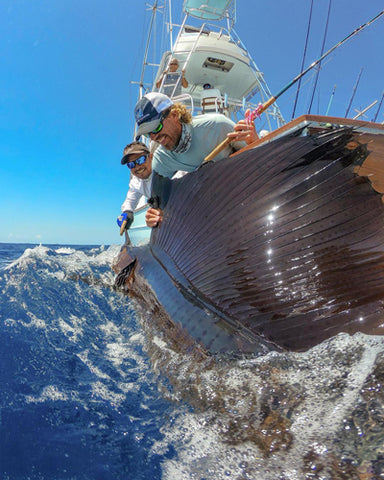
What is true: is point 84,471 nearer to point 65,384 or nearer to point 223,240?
point 65,384

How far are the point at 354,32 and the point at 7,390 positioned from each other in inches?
190

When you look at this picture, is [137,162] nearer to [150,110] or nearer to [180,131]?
[180,131]

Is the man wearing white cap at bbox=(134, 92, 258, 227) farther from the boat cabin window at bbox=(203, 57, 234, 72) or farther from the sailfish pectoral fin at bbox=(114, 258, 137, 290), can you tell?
the boat cabin window at bbox=(203, 57, 234, 72)

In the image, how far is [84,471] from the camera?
857 millimetres

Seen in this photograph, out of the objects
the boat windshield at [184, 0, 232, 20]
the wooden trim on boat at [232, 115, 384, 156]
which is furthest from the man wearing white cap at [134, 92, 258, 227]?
the boat windshield at [184, 0, 232, 20]

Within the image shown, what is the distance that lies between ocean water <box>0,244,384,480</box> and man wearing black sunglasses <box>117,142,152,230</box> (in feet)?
7.72

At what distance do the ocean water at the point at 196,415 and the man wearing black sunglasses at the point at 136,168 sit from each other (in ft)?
7.72

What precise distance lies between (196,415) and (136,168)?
9.85 feet

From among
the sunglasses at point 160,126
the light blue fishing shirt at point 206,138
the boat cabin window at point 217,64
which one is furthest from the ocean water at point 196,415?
the boat cabin window at point 217,64

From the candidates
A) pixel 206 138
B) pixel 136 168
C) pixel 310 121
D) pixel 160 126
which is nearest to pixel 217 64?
pixel 136 168

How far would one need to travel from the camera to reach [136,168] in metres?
3.56

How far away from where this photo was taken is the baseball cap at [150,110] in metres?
2.41

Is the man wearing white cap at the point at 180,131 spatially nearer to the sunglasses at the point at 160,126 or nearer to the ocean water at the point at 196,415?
the sunglasses at the point at 160,126

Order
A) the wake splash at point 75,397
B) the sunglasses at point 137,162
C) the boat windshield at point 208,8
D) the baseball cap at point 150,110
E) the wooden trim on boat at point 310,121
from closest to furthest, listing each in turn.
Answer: the wake splash at point 75,397
the wooden trim on boat at point 310,121
the baseball cap at point 150,110
the sunglasses at point 137,162
the boat windshield at point 208,8
